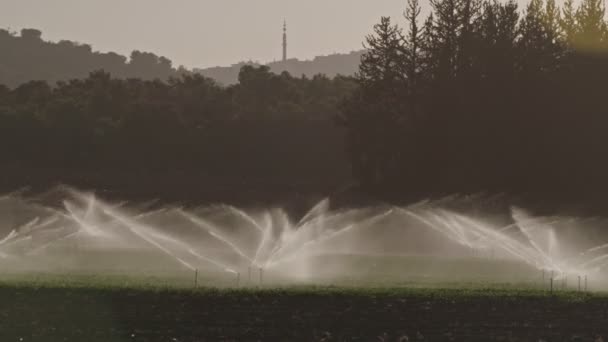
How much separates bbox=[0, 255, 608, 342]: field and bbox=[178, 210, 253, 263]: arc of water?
1922 cm

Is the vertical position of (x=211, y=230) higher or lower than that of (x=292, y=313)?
higher

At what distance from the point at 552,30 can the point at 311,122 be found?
37.5 m

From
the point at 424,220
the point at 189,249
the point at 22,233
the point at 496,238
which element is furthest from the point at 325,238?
the point at 22,233

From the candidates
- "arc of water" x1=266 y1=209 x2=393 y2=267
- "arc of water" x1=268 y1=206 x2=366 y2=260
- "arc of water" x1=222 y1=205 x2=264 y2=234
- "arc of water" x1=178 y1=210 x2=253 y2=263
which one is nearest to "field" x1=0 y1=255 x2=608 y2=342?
"arc of water" x1=266 y1=209 x2=393 y2=267

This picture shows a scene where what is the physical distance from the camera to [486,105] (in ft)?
306

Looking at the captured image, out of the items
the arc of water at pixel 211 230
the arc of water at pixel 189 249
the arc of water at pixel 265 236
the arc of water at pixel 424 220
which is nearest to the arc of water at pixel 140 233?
the arc of water at pixel 189 249

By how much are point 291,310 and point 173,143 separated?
89.2m

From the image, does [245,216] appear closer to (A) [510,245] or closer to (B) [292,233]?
(B) [292,233]

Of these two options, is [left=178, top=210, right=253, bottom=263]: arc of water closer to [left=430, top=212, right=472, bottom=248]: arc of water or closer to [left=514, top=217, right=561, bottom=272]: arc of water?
[left=430, top=212, right=472, bottom=248]: arc of water

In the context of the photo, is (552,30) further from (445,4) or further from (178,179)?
(178,179)

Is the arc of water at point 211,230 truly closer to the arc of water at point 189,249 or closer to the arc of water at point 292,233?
the arc of water at point 292,233

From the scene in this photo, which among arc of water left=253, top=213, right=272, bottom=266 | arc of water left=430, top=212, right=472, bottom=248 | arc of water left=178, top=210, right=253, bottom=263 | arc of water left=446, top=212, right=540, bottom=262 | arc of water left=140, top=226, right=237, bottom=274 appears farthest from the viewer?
arc of water left=430, top=212, right=472, bottom=248

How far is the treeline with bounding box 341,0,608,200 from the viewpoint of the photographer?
90.4m

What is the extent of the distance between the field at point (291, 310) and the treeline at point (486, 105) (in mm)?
41555
